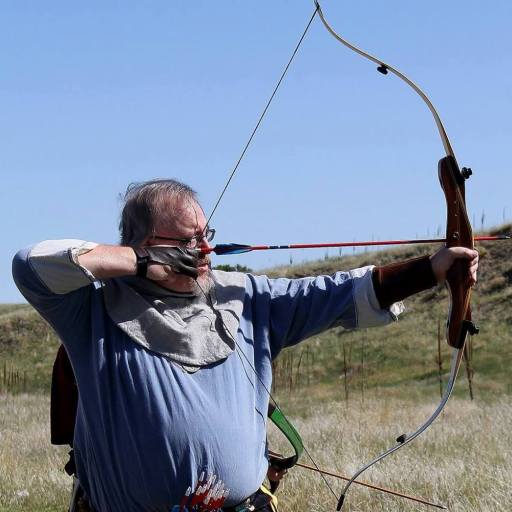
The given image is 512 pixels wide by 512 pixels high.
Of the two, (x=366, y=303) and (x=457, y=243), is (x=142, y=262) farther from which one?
(x=457, y=243)

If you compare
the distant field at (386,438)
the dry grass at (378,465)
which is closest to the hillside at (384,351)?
the distant field at (386,438)

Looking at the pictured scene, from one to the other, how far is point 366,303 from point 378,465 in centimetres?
270

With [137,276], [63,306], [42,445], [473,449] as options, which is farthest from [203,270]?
[42,445]

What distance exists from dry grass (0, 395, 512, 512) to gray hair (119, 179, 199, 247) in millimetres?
2019

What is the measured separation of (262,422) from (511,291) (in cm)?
2378

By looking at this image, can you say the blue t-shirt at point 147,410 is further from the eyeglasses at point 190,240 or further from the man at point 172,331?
the eyeglasses at point 190,240

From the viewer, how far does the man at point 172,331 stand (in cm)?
286

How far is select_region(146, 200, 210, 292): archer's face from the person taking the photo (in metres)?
3.09

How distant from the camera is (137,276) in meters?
3.00

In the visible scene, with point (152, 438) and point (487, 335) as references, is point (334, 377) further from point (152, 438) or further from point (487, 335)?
point (152, 438)

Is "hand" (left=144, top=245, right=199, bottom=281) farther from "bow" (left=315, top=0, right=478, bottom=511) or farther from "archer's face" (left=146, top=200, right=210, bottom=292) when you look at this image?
"bow" (left=315, top=0, right=478, bottom=511)

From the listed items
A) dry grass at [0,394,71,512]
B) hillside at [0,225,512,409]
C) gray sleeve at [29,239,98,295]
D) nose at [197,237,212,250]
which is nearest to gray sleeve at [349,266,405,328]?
nose at [197,237,212,250]

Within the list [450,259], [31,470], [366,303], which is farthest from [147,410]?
[31,470]

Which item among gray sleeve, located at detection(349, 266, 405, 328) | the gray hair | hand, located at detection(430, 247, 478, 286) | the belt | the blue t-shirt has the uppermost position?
the gray hair
